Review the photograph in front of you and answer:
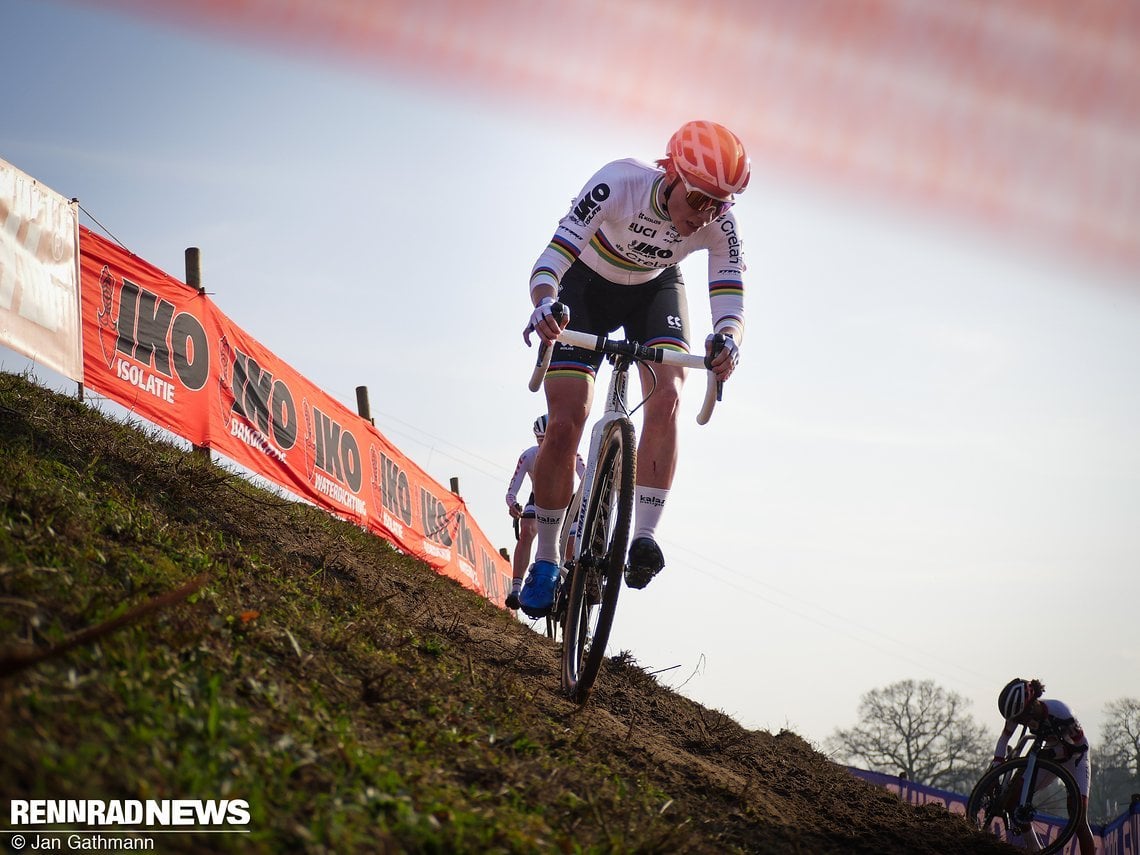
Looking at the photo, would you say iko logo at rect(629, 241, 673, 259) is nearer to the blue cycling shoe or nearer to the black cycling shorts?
the black cycling shorts

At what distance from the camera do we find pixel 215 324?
426 inches

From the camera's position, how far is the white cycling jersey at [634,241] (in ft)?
17.3

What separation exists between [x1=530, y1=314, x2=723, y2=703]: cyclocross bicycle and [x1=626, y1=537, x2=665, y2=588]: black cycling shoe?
0.11 m

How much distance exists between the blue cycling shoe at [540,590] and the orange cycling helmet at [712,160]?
218cm

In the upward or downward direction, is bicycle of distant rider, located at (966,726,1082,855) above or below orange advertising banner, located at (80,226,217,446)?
below

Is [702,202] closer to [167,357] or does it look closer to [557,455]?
[557,455]

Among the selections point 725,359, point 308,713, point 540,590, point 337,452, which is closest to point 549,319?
point 725,359

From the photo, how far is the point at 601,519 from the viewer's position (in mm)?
4797

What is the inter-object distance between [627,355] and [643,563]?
3.53 feet

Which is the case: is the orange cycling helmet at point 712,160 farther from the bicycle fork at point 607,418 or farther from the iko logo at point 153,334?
the iko logo at point 153,334

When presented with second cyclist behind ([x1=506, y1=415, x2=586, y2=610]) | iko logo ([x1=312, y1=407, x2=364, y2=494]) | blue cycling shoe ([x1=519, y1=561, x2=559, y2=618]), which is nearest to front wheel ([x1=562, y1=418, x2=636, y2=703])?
blue cycling shoe ([x1=519, y1=561, x2=559, y2=618])

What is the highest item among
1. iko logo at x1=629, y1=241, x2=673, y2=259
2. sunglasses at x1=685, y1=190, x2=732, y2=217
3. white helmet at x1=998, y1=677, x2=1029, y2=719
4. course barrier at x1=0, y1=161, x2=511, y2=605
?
course barrier at x1=0, y1=161, x2=511, y2=605

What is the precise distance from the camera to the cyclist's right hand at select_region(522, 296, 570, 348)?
180 inches

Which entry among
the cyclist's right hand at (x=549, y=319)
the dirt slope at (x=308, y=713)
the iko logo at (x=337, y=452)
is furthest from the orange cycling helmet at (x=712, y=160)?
the iko logo at (x=337, y=452)
